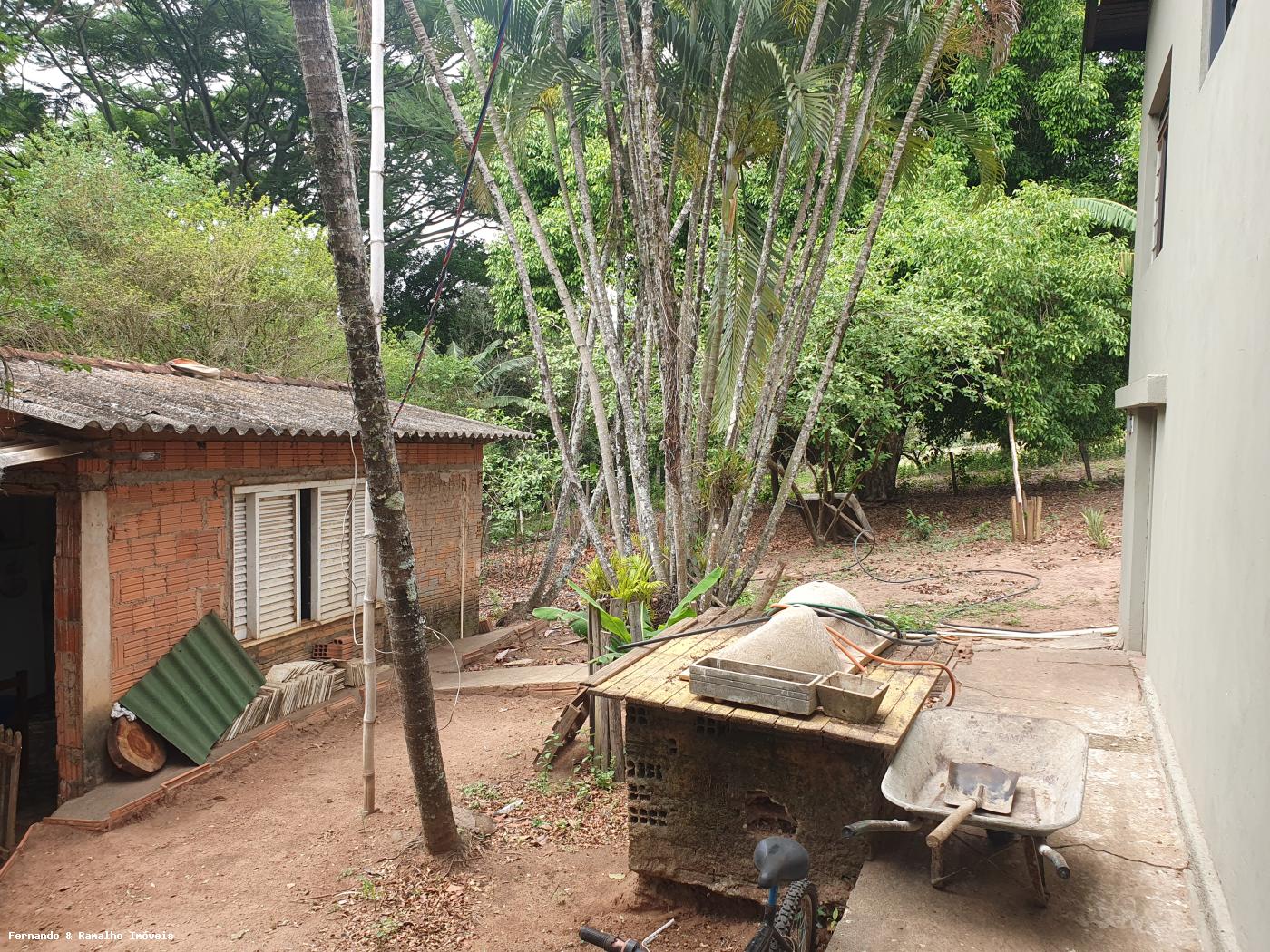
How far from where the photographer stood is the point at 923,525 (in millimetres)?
15750

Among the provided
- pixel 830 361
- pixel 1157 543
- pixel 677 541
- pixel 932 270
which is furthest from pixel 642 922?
pixel 932 270

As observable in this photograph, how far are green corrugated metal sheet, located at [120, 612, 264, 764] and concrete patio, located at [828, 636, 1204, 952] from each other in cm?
568

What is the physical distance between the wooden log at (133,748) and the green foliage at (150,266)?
733cm

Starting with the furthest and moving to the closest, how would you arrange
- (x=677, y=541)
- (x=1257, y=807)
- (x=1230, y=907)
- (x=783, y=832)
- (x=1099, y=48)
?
(x=1099, y=48) < (x=677, y=541) < (x=783, y=832) < (x=1230, y=907) < (x=1257, y=807)

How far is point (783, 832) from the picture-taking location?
4.33 meters

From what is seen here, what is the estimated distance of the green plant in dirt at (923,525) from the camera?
15.7 m

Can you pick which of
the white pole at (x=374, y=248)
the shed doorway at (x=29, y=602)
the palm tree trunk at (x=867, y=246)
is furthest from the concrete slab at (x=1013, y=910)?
the shed doorway at (x=29, y=602)

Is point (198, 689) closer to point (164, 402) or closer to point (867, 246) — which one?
point (164, 402)

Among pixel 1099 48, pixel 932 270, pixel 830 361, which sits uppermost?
pixel 1099 48

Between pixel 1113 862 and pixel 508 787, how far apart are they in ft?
13.4

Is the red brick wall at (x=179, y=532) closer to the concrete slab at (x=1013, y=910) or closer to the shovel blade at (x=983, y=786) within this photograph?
the concrete slab at (x=1013, y=910)

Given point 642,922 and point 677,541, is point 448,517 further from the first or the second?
point 642,922

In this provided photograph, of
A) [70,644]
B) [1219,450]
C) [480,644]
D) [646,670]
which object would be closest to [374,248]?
[646,670]

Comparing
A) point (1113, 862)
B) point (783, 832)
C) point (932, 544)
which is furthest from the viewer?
point (932, 544)
